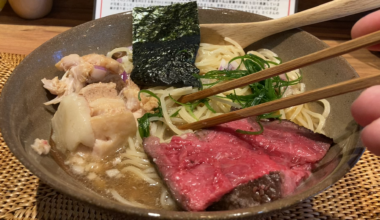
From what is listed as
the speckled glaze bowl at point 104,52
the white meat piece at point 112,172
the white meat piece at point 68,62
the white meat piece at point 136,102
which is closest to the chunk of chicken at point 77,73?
the white meat piece at point 68,62

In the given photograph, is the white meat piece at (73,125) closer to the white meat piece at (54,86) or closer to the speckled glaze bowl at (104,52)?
the speckled glaze bowl at (104,52)

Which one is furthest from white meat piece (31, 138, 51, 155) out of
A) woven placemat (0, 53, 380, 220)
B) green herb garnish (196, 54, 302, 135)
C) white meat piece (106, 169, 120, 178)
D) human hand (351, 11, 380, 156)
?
human hand (351, 11, 380, 156)

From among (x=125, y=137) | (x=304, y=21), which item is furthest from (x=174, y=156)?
(x=304, y=21)

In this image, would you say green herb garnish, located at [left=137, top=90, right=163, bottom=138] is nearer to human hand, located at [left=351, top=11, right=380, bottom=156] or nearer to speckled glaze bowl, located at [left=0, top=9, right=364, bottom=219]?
speckled glaze bowl, located at [left=0, top=9, right=364, bottom=219]

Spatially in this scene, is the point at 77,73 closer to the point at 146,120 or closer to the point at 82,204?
the point at 146,120

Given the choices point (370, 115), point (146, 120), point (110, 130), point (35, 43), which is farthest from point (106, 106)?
point (35, 43)

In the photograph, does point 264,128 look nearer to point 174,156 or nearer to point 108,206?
point 174,156
